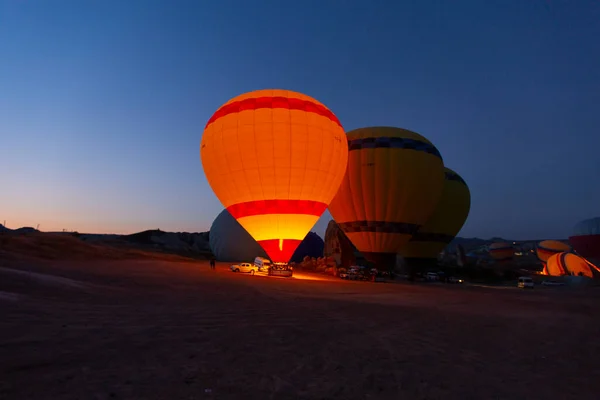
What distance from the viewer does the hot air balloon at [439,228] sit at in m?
35.2

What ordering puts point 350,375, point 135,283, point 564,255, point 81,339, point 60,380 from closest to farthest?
point 60,380 < point 350,375 < point 81,339 < point 135,283 < point 564,255

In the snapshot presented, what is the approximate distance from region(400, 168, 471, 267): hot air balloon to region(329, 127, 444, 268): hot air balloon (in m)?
5.56

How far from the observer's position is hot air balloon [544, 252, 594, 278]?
1671 inches

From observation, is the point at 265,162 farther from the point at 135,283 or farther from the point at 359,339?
the point at 359,339

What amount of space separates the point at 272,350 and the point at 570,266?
46.4 meters

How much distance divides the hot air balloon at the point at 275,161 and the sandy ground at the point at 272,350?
9919mm

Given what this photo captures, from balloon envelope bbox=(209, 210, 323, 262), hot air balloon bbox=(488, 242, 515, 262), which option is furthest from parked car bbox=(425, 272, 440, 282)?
hot air balloon bbox=(488, 242, 515, 262)

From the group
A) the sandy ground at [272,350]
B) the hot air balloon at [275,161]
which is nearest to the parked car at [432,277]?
the hot air balloon at [275,161]

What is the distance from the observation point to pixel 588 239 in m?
46.2

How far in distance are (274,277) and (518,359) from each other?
17.0m

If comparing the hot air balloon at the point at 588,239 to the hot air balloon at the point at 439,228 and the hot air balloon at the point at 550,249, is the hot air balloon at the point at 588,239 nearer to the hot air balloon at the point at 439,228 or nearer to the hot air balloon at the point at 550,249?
the hot air balloon at the point at 550,249

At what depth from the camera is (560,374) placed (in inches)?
245

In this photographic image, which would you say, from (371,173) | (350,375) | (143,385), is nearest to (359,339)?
(350,375)

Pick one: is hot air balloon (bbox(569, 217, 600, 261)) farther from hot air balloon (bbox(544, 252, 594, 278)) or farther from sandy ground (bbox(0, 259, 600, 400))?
sandy ground (bbox(0, 259, 600, 400))
